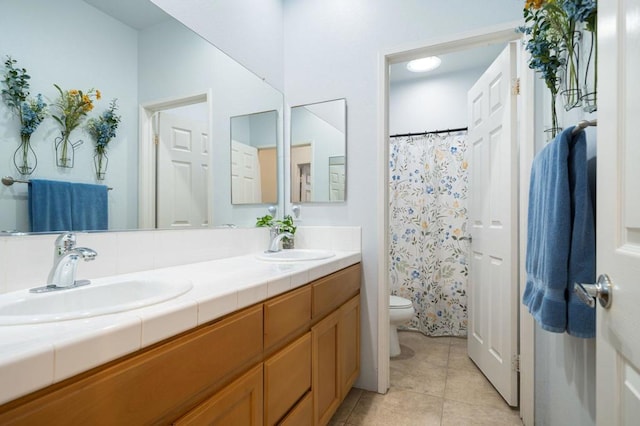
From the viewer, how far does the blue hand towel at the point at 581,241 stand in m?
1.00

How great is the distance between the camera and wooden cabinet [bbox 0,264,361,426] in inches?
20.9

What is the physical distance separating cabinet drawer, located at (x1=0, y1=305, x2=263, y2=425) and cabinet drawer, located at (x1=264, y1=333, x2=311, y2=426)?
0.14 meters

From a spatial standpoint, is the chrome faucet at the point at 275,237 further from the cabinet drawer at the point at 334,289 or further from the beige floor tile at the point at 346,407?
the beige floor tile at the point at 346,407

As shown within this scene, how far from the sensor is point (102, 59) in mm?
1146

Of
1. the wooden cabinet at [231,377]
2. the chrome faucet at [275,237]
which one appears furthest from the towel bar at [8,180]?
the chrome faucet at [275,237]

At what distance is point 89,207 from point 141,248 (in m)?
0.23

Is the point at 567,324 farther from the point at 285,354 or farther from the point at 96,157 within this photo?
the point at 96,157

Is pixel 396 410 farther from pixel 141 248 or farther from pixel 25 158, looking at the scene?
pixel 25 158

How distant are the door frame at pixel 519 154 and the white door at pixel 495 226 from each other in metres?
0.07

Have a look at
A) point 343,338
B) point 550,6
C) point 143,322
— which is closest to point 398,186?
point 343,338

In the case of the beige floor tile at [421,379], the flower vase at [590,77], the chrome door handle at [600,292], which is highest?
the flower vase at [590,77]

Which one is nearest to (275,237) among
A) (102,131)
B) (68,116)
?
(102,131)

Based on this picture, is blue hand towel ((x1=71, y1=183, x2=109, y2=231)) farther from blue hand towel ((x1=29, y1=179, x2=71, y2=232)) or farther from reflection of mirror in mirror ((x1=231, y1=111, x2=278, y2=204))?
reflection of mirror in mirror ((x1=231, y1=111, x2=278, y2=204))

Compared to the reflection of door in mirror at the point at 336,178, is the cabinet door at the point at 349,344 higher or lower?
lower
